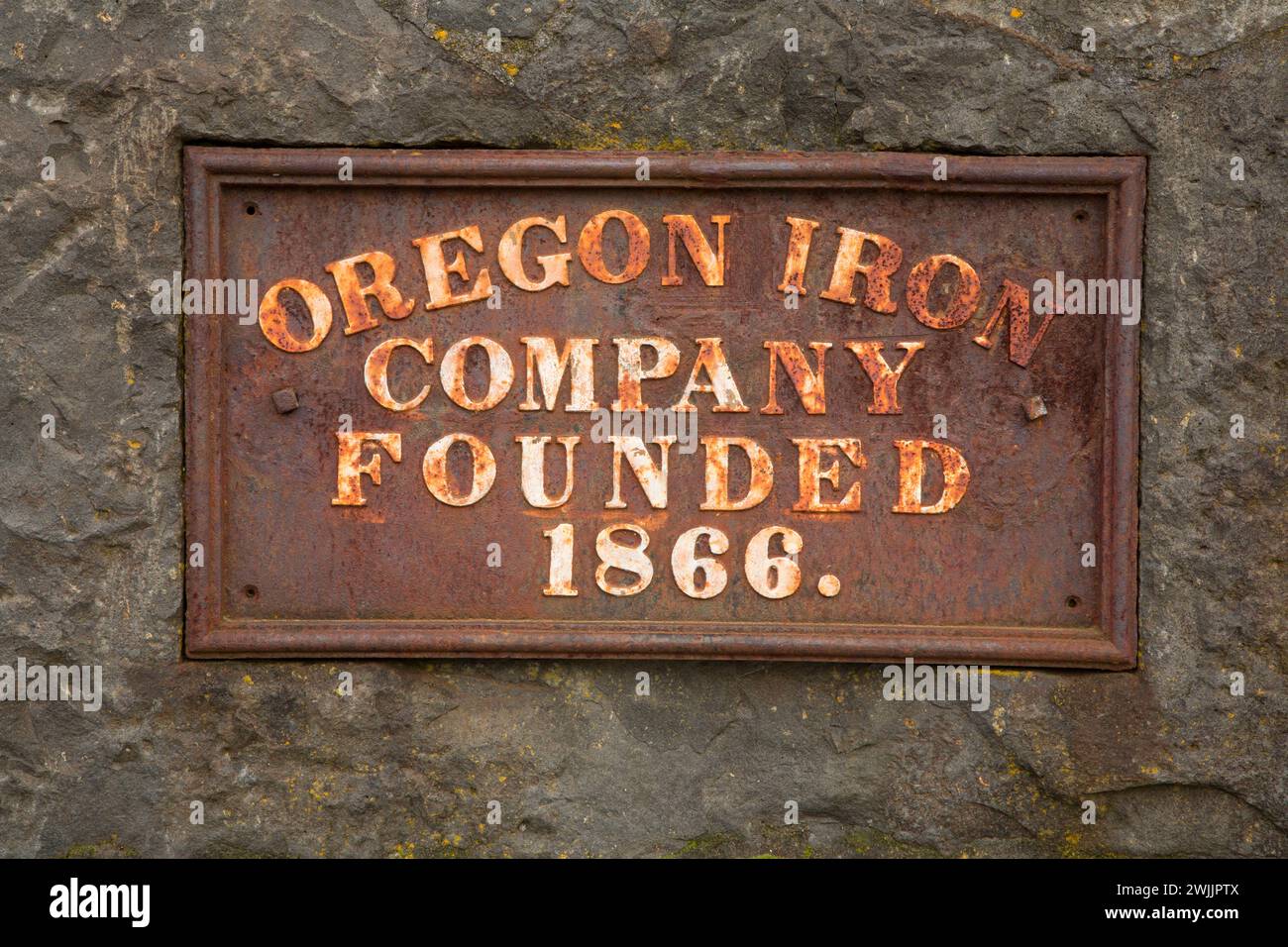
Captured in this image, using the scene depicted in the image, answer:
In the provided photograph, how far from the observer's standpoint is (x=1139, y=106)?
114 inches

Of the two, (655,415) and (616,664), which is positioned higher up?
(655,415)

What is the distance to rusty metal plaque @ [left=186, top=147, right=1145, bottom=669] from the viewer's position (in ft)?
9.64

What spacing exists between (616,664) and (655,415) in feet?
1.90

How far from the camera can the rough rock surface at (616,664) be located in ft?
9.47

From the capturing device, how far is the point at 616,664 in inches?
117

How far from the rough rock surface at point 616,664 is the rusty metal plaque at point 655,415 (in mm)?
121

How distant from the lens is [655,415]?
117 inches

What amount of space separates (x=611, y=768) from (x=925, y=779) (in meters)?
0.72

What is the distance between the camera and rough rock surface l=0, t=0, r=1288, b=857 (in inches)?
114

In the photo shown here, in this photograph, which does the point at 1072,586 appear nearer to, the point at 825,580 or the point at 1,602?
the point at 825,580

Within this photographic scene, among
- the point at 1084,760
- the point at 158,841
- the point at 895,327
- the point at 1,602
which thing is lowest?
the point at 158,841

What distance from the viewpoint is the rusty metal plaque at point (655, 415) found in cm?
294

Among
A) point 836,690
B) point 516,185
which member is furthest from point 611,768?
point 516,185

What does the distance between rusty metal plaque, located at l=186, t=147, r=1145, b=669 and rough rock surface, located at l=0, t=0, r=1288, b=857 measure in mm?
121
